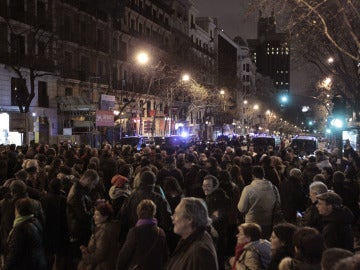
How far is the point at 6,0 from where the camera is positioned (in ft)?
111

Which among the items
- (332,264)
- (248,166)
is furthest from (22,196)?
(248,166)

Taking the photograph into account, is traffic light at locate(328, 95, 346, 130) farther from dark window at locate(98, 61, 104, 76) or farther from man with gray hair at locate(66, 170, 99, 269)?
dark window at locate(98, 61, 104, 76)

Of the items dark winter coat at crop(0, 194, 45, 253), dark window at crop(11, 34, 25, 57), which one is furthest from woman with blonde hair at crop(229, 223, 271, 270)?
dark window at crop(11, 34, 25, 57)

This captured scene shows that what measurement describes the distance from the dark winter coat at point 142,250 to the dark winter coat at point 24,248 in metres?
1.51

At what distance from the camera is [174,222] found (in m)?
4.41

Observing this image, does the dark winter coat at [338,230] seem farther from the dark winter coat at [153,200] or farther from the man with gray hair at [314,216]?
the dark winter coat at [153,200]

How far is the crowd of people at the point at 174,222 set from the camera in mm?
4281

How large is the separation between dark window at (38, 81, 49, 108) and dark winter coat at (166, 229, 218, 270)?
117ft

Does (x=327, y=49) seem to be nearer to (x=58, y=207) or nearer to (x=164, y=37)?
(x=58, y=207)

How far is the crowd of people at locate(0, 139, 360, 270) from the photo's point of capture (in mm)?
4281

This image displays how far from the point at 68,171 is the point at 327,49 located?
759 inches

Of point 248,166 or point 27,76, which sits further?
point 27,76

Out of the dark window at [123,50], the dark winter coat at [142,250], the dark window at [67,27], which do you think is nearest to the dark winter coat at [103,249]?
the dark winter coat at [142,250]

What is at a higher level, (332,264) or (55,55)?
(55,55)
